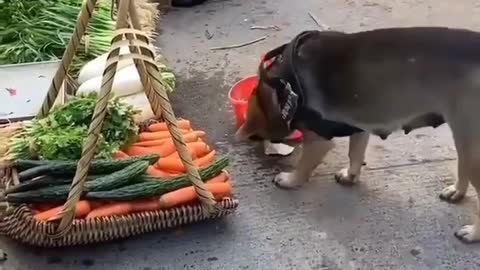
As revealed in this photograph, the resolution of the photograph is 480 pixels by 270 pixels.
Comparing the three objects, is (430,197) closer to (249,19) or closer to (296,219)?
(296,219)

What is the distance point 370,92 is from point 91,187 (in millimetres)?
875

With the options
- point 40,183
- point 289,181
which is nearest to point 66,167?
point 40,183

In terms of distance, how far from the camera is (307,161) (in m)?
2.73

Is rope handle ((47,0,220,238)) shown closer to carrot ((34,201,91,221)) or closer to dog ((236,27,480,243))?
carrot ((34,201,91,221))

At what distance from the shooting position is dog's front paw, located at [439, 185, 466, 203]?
8.76 ft

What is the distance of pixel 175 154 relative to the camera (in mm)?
2672

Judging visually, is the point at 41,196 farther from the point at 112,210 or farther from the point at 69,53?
the point at 69,53

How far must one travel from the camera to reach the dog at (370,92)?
237 cm

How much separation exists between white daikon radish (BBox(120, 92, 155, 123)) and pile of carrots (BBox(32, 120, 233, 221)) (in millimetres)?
64

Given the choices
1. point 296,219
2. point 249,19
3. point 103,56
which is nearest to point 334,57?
point 296,219

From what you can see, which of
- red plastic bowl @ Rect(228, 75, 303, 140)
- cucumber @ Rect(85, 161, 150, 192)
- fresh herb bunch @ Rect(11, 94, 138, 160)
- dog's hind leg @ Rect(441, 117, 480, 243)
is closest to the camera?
dog's hind leg @ Rect(441, 117, 480, 243)

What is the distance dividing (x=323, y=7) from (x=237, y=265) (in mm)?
2275

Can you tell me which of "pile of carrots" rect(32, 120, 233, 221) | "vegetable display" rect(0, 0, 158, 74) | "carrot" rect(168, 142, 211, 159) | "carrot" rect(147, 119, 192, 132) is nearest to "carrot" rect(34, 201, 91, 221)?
"pile of carrots" rect(32, 120, 233, 221)

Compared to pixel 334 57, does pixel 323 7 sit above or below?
below
